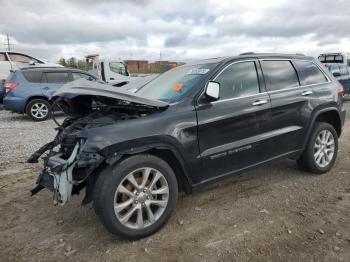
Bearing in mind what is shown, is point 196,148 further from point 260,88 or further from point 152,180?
point 260,88

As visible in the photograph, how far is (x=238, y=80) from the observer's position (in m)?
3.89

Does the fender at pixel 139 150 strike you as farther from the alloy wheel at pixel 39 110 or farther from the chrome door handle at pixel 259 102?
the alloy wheel at pixel 39 110

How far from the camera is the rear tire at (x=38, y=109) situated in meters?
10.6

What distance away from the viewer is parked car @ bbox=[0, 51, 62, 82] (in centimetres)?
1409

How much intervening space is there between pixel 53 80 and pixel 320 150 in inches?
354

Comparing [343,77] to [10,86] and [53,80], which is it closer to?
[53,80]

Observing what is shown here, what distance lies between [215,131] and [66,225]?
6.12ft

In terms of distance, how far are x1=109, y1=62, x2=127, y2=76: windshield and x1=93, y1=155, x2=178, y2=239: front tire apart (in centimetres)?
1521

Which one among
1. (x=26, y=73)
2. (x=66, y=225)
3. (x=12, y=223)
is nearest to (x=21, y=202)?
(x=12, y=223)

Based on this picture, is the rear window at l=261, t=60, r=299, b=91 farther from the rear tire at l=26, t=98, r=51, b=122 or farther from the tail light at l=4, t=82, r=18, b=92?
the tail light at l=4, t=82, r=18, b=92

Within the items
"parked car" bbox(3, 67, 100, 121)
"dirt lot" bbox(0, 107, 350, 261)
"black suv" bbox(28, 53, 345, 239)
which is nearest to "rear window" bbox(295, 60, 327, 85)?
"black suv" bbox(28, 53, 345, 239)

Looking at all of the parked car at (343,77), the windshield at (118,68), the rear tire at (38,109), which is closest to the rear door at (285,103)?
the rear tire at (38,109)

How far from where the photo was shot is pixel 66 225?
352 centimetres

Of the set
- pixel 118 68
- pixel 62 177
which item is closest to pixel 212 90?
pixel 62 177
